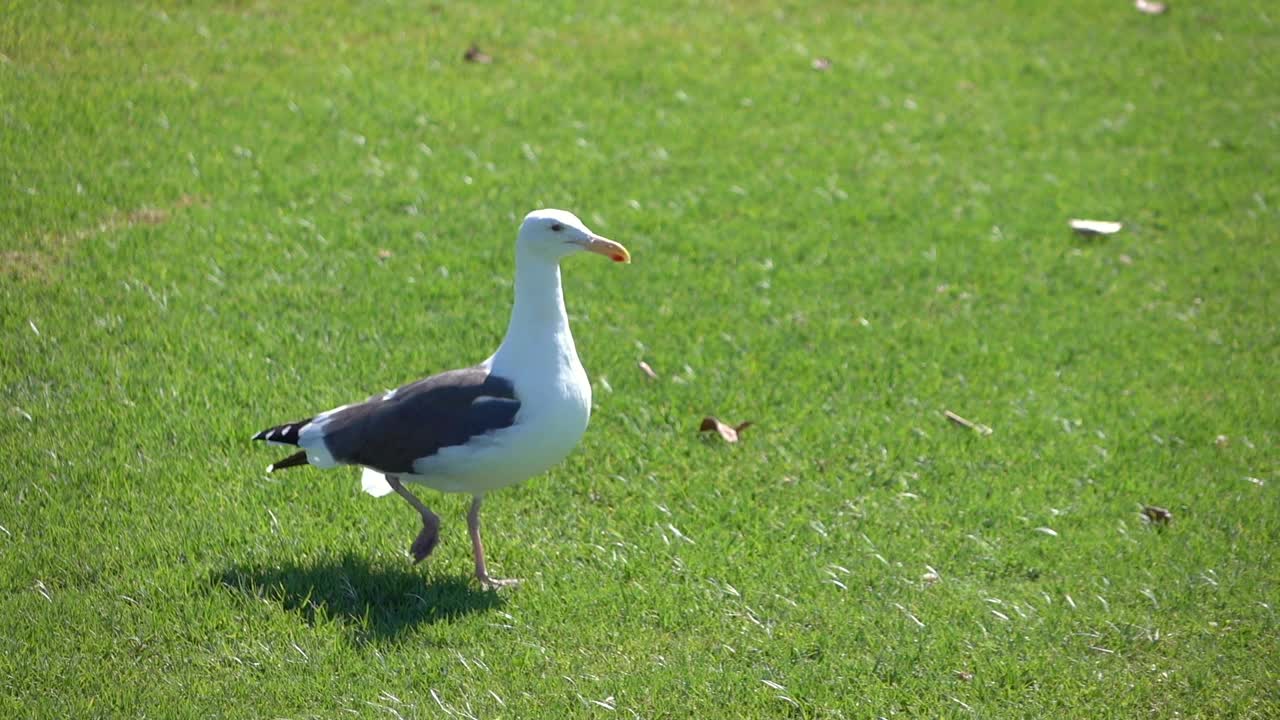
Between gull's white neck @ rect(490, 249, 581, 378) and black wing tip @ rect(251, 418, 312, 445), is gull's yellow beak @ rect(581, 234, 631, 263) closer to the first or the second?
gull's white neck @ rect(490, 249, 581, 378)

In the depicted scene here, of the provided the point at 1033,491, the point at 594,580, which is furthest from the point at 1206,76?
the point at 594,580

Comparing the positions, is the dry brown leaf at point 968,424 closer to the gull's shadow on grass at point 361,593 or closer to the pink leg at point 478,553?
the pink leg at point 478,553

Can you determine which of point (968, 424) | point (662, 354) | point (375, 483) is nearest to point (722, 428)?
point (662, 354)

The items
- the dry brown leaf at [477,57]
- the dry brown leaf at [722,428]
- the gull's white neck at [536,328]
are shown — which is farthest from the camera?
the dry brown leaf at [477,57]

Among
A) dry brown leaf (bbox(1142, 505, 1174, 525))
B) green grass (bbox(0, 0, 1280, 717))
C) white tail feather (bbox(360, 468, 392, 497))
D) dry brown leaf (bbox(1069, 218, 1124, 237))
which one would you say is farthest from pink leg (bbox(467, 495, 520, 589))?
dry brown leaf (bbox(1069, 218, 1124, 237))

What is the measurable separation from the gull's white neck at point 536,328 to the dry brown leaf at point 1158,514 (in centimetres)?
313

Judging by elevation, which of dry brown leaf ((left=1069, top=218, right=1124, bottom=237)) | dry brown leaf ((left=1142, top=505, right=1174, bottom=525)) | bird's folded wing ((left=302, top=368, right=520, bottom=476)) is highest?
bird's folded wing ((left=302, top=368, right=520, bottom=476))

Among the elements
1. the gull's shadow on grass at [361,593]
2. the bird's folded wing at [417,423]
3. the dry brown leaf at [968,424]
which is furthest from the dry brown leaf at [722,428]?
the gull's shadow on grass at [361,593]

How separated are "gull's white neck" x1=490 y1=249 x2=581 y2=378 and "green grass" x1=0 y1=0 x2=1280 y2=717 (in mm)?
956

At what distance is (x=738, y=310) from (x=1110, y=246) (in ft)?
10.7

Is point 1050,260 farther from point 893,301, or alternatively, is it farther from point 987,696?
point 987,696

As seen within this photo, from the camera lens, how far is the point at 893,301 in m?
8.90

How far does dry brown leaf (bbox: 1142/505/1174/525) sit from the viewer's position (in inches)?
261

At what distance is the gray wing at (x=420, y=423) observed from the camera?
5629 mm
